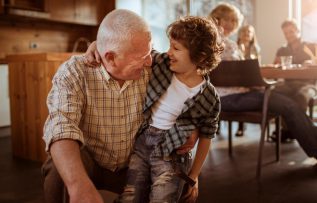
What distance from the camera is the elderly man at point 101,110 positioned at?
3.44 ft

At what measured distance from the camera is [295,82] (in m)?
3.81

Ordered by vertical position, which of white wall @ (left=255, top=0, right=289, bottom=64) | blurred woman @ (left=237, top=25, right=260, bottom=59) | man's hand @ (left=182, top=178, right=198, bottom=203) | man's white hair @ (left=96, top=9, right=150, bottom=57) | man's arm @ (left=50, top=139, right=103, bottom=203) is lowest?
man's hand @ (left=182, top=178, right=198, bottom=203)

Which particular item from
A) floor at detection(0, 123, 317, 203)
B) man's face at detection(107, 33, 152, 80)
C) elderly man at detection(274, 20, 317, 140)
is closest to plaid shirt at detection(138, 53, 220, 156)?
man's face at detection(107, 33, 152, 80)

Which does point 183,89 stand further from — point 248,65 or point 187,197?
point 248,65

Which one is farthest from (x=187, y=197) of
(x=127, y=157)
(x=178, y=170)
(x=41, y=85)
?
(x=41, y=85)

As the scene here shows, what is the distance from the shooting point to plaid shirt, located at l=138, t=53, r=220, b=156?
131 centimetres

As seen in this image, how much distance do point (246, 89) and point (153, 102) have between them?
1547 mm

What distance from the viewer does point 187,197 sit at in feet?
4.42

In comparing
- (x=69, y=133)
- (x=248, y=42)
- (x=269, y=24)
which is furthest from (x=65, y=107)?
(x=269, y=24)

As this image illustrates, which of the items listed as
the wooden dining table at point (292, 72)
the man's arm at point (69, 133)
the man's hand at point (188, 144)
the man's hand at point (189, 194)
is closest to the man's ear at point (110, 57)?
the man's arm at point (69, 133)

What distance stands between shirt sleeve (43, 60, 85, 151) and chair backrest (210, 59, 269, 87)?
1517mm

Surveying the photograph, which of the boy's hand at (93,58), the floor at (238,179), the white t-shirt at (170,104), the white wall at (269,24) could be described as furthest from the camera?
the white wall at (269,24)

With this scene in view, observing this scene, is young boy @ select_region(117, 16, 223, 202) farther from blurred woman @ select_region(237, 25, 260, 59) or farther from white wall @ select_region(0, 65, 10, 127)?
white wall @ select_region(0, 65, 10, 127)

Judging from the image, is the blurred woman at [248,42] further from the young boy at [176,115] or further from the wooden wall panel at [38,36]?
the young boy at [176,115]
